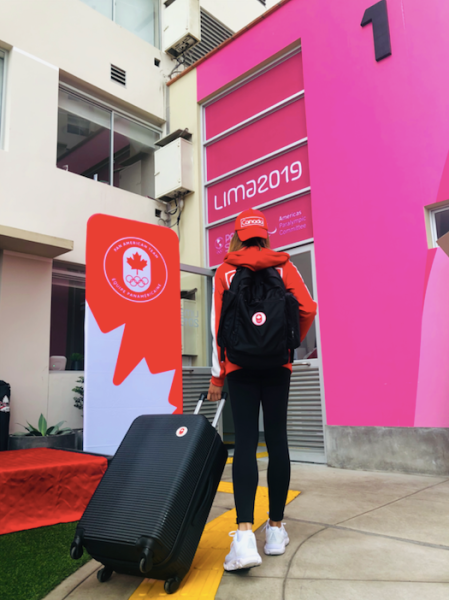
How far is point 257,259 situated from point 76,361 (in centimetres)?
403

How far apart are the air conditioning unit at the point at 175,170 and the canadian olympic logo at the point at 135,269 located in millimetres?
2285

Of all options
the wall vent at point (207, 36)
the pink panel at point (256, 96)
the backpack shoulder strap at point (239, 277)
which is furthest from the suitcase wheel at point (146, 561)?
the wall vent at point (207, 36)

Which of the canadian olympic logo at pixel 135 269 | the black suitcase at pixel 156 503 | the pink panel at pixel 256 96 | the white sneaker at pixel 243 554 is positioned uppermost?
the pink panel at pixel 256 96

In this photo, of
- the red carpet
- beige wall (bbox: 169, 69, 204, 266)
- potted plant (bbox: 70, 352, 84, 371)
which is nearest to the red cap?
the red carpet

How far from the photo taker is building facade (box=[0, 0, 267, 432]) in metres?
4.89

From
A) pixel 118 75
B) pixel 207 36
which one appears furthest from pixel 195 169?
pixel 207 36

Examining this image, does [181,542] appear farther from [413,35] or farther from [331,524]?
[413,35]

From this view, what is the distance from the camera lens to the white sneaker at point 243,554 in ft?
5.51

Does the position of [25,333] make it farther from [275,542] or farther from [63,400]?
[275,542]

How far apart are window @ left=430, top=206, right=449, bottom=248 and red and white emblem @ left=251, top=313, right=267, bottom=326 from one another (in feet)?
8.99

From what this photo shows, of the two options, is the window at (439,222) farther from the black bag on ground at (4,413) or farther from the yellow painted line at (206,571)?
the black bag on ground at (4,413)

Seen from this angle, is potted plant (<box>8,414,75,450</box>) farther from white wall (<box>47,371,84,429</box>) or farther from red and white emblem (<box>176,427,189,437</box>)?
red and white emblem (<box>176,427,189,437</box>)

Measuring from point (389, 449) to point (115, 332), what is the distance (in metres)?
2.53

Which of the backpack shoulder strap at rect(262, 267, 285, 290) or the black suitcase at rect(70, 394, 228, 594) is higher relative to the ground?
the backpack shoulder strap at rect(262, 267, 285, 290)
